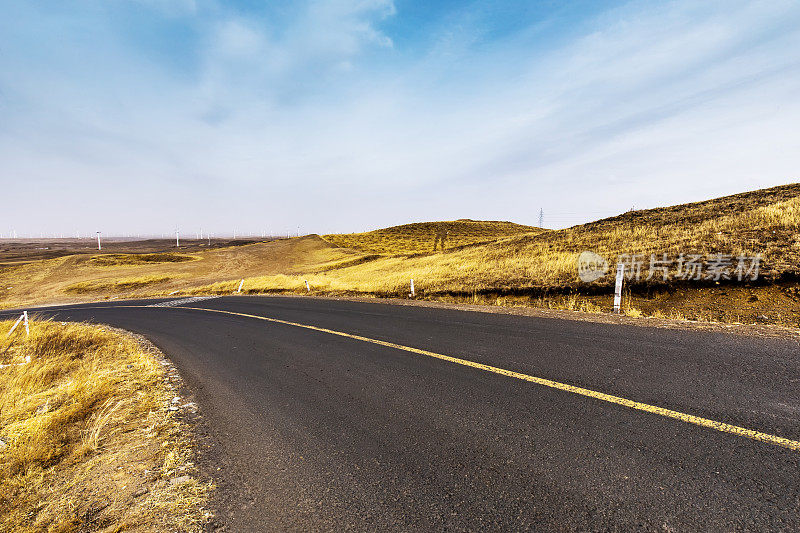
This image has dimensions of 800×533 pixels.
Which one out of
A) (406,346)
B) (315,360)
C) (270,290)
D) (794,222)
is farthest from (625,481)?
(270,290)

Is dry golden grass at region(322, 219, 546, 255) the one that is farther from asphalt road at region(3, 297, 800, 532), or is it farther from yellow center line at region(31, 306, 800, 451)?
asphalt road at region(3, 297, 800, 532)

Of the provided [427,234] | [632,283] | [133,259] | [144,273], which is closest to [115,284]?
[144,273]

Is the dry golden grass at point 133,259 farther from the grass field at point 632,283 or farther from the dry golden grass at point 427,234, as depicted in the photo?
the dry golden grass at point 427,234

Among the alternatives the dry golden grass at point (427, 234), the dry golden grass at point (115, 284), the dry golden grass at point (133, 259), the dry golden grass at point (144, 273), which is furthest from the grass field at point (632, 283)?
the dry golden grass at point (427, 234)

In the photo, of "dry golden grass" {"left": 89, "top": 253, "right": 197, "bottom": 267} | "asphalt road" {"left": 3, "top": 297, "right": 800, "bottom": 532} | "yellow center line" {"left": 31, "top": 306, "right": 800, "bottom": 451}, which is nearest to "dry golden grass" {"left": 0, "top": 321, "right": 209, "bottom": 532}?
"asphalt road" {"left": 3, "top": 297, "right": 800, "bottom": 532}

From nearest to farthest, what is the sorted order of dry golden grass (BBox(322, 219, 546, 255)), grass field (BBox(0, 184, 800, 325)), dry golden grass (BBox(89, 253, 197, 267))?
grass field (BBox(0, 184, 800, 325)) < dry golden grass (BBox(89, 253, 197, 267)) < dry golden grass (BBox(322, 219, 546, 255))

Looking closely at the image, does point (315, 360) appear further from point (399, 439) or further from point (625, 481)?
point (625, 481)

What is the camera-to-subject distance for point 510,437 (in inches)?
129

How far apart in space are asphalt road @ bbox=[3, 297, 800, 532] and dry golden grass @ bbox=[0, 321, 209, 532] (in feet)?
1.34

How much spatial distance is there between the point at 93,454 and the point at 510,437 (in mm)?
3991

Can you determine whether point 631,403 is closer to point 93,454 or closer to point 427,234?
point 93,454

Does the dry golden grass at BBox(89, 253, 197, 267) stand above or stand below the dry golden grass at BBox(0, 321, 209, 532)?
above

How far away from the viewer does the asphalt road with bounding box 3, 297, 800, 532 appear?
2.35 m

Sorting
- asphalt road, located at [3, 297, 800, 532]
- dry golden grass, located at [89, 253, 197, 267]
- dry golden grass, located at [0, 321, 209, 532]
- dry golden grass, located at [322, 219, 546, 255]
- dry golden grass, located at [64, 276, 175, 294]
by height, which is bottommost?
dry golden grass, located at [64, 276, 175, 294]
